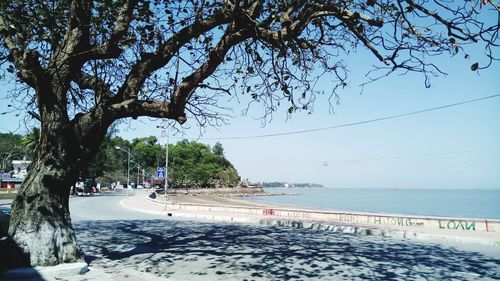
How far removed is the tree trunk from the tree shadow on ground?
1159mm

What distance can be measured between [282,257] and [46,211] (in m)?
5.31

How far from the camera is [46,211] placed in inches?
297

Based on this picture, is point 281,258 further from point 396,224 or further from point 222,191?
point 222,191

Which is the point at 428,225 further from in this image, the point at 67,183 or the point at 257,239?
the point at 67,183

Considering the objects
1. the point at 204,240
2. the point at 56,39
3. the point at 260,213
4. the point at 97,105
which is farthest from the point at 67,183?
the point at 260,213

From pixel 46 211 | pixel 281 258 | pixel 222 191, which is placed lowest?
pixel 281 258

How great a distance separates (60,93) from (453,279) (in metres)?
8.38

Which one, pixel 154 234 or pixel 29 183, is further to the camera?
pixel 154 234

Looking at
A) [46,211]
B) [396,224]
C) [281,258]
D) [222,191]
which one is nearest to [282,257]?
[281,258]

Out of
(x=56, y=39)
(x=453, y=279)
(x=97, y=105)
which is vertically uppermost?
(x=56, y=39)

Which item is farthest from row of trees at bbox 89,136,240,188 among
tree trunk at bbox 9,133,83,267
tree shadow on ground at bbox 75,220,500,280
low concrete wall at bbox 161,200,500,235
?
tree trunk at bbox 9,133,83,267

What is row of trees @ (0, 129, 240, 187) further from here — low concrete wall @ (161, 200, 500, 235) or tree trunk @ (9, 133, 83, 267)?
tree trunk @ (9, 133, 83, 267)

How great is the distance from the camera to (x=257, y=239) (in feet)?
43.5

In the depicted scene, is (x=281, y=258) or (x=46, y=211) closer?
(x=46, y=211)
